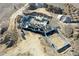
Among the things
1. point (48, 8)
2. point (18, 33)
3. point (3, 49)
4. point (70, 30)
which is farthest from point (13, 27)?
point (70, 30)

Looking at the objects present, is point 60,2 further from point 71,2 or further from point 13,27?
point 13,27

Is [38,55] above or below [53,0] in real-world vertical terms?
below

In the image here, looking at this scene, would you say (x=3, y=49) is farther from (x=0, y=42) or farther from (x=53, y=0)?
(x=53, y=0)

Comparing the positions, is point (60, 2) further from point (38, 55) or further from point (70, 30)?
point (38, 55)

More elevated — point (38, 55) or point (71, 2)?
point (71, 2)

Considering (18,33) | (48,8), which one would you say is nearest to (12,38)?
(18,33)

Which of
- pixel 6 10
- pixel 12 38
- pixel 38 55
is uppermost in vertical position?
pixel 6 10
